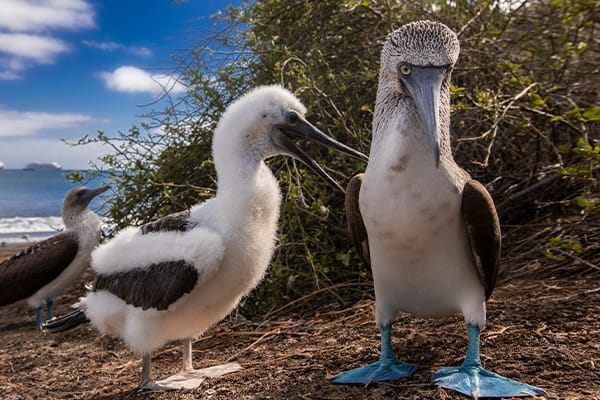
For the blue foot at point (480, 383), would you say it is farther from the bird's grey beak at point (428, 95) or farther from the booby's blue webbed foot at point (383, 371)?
the bird's grey beak at point (428, 95)

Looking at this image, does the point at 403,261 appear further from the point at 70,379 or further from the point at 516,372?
the point at 70,379

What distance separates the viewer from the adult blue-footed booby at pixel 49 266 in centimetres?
572

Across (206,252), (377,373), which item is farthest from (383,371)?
(206,252)

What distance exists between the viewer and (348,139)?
4855mm

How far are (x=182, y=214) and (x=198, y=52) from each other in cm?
273

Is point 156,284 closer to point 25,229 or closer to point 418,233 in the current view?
point 418,233

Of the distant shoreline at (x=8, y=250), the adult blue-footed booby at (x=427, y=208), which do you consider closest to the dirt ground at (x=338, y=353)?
the adult blue-footed booby at (x=427, y=208)

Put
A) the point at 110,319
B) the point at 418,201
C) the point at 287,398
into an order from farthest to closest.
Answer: the point at 110,319, the point at 287,398, the point at 418,201

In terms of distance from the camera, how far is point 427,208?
7.25 feet

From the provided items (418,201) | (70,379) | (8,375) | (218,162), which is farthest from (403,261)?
(8,375)

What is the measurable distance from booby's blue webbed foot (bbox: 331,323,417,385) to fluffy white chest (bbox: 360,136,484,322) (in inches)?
9.9

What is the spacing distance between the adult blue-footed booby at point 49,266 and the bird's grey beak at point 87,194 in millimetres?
299

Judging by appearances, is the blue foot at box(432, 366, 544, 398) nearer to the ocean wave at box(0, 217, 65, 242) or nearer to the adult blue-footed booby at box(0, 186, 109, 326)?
the adult blue-footed booby at box(0, 186, 109, 326)

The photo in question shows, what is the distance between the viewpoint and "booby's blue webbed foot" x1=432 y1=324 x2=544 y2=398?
2.20 metres
